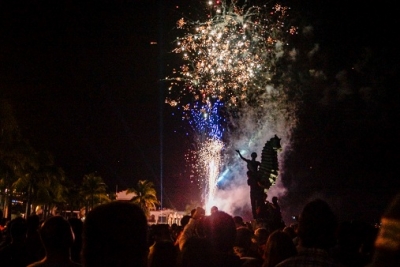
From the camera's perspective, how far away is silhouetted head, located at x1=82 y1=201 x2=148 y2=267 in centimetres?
283

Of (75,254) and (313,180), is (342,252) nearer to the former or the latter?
(75,254)

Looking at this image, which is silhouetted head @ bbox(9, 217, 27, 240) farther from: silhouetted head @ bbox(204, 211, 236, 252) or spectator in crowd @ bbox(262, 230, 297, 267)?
spectator in crowd @ bbox(262, 230, 297, 267)

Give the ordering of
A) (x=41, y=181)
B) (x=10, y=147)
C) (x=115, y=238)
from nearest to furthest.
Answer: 1. (x=115, y=238)
2. (x=10, y=147)
3. (x=41, y=181)

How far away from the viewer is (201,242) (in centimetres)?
421

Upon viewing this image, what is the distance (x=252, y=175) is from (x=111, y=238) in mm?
15187

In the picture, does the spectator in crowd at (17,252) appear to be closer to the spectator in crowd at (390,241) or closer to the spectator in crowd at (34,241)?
the spectator in crowd at (34,241)

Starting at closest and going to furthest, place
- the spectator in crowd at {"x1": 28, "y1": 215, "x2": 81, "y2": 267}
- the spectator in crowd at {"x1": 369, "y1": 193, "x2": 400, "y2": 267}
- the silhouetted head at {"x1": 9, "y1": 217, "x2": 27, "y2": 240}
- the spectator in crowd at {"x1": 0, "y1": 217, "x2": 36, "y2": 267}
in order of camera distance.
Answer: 1. the spectator in crowd at {"x1": 369, "y1": 193, "x2": 400, "y2": 267}
2. the spectator in crowd at {"x1": 28, "y1": 215, "x2": 81, "y2": 267}
3. the spectator in crowd at {"x1": 0, "y1": 217, "x2": 36, "y2": 267}
4. the silhouetted head at {"x1": 9, "y1": 217, "x2": 27, "y2": 240}

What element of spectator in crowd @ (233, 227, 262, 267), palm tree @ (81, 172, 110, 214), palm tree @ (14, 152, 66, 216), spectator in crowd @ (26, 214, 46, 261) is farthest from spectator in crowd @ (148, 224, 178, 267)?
palm tree @ (81, 172, 110, 214)

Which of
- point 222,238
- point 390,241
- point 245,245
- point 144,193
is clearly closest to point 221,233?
point 222,238

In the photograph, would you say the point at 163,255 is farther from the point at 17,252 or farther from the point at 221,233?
the point at 17,252

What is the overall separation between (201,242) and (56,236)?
1.12 metres

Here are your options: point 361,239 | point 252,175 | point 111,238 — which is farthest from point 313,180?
point 111,238

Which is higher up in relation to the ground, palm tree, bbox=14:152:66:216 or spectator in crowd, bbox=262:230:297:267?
palm tree, bbox=14:152:66:216

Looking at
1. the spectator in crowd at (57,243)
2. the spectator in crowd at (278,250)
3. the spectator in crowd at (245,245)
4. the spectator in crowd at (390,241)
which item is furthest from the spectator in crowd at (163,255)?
the spectator in crowd at (390,241)
